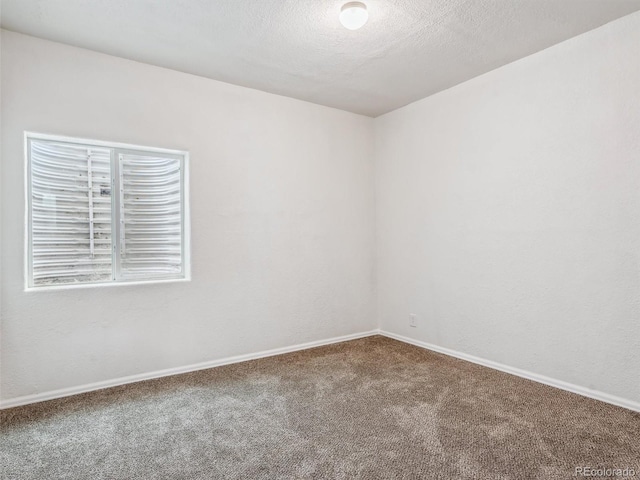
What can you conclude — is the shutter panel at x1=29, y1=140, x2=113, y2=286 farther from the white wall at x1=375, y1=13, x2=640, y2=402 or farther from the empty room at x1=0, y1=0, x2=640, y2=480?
the white wall at x1=375, y1=13, x2=640, y2=402

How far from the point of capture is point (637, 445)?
2.01 metres

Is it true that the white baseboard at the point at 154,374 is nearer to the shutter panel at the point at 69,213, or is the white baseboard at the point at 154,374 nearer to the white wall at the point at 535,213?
the shutter panel at the point at 69,213

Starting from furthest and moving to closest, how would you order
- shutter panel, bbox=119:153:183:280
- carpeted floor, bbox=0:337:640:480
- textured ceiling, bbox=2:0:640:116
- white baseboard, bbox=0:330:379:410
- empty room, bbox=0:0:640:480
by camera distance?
shutter panel, bbox=119:153:183:280 < white baseboard, bbox=0:330:379:410 < textured ceiling, bbox=2:0:640:116 < empty room, bbox=0:0:640:480 < carpeted floor, bbox=0:337:640:480

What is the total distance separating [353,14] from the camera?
7.36ft

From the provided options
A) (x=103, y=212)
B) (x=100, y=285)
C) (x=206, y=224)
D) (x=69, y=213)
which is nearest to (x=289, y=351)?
(x=206, y=224)

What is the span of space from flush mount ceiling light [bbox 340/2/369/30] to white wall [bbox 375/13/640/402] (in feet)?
5.15

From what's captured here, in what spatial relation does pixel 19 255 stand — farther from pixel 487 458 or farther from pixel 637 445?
pixel 637 445

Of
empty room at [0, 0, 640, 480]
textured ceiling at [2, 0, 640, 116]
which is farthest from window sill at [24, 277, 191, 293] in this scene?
textured ceiling at [2, 0, 640, 116]

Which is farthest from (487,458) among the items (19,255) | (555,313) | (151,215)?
(19,255)

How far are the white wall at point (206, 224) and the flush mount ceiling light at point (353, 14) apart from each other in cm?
154

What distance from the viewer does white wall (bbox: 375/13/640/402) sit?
98.3 inches

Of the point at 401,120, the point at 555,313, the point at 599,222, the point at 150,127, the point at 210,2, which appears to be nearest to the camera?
the point at 210,2

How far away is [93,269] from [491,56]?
11.9ft

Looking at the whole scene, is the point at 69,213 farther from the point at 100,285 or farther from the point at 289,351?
the point at 289,351
